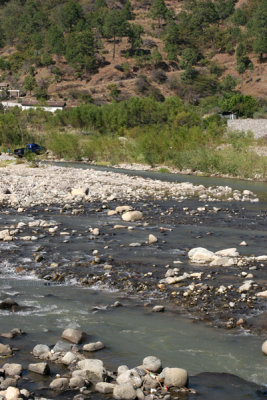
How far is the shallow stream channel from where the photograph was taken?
7.11 m

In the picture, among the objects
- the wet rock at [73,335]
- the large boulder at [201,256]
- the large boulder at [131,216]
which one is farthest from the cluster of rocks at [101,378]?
the large boulder at [131,216]

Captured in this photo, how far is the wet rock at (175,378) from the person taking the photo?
6.38 m

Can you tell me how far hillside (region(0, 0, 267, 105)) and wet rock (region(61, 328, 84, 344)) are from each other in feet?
316

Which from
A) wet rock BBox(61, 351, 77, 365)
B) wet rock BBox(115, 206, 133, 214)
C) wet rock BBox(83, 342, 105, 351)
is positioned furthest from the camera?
wet rock BBox(115, 206, 133, 214)

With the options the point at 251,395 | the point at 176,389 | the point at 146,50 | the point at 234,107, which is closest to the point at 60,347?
the point at 176,389

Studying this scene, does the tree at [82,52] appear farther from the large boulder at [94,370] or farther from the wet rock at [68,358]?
the large boulder at [94,370]

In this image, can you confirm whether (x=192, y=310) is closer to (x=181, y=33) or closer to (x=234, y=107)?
(x=234, y=107)

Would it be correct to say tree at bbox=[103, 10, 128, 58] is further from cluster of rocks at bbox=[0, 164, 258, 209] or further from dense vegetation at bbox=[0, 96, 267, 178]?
cluster of rocks at bbox=[0, 164, 258, 209]

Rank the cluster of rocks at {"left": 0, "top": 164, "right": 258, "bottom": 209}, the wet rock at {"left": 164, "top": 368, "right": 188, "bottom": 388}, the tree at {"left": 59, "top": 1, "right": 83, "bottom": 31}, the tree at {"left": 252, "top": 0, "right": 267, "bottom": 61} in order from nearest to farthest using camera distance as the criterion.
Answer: the wet rock at {"left": 164, "top": 368, "right": 188, "bottom": 388}
the cluster of rocks at {"left": 0, "top": 164, "right": 258, "bottom": 209}
the tree at {"left": 252, "top": 0, "right": 267, "bottom": 61}
the tree at {"left": 59, "top": 1, "right": 83, "bottom": 31}

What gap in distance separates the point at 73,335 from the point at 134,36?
134 meters

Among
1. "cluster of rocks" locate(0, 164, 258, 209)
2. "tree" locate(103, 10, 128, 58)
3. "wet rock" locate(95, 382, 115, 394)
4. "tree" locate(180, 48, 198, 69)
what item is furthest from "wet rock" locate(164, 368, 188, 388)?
"tree" locate(103, 10, 128, 58)

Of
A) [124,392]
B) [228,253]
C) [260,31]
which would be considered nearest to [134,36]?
[260,31]

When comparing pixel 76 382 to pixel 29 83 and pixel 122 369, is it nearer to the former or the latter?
pixel 122 369

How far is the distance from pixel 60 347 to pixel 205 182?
86.5ft
